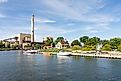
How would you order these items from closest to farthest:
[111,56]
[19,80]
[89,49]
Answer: [19,80] → [111,56] → [89,49]

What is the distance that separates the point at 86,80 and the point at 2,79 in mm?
17699

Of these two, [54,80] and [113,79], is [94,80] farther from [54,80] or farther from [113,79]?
[54,80]

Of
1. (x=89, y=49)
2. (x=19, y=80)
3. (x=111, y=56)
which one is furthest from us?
(x=89, y=49)

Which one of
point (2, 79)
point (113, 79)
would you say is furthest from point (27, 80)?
point (113, 79)

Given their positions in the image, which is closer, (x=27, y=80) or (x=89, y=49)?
(x=27, y=80)

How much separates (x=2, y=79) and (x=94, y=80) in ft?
63.6

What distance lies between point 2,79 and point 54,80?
11.0 m

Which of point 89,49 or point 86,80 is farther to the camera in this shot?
point 89,49

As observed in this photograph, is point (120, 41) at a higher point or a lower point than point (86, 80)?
higher

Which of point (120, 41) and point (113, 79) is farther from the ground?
point (120, 41)

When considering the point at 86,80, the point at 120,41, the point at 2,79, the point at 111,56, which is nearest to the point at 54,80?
the point at 86,80

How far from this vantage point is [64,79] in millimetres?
59094

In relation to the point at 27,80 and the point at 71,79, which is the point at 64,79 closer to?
the point at 71,79

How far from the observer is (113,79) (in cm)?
5959
